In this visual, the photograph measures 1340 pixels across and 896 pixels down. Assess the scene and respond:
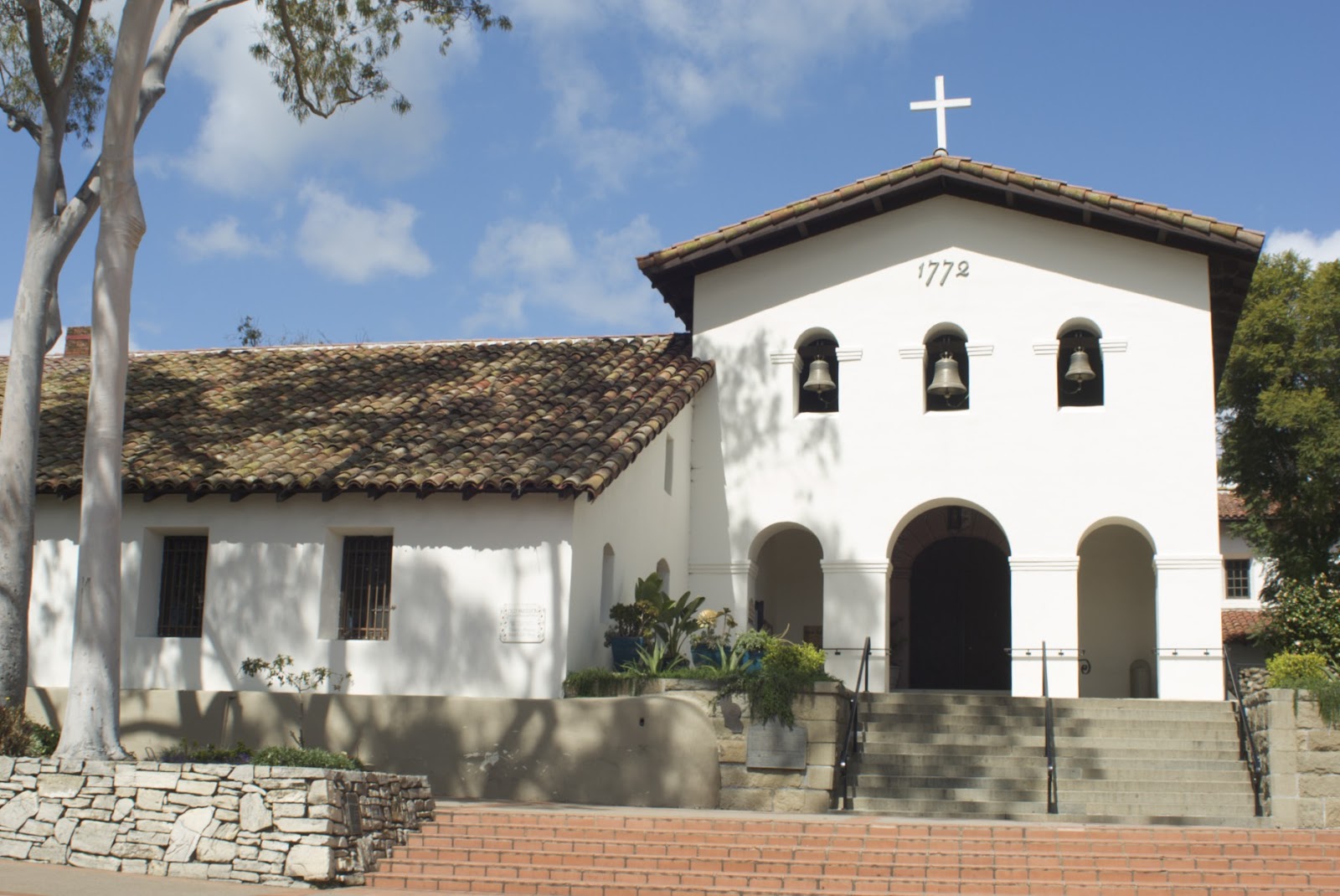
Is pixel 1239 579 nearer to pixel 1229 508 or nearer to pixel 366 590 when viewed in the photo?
pixel 1229 508

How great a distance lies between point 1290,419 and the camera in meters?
29.0

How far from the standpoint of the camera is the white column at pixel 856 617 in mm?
18641

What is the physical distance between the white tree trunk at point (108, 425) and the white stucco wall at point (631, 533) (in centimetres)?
506

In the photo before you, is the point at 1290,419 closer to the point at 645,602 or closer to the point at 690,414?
the point at 690,414

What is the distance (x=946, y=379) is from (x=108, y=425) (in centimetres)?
1078

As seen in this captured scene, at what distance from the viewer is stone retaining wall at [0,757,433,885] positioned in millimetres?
11445

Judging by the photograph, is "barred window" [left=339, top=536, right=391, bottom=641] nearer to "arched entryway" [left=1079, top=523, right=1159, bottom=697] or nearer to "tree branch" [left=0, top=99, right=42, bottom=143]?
"tree branch" [left=0, top=99, right=42, bottom=143]

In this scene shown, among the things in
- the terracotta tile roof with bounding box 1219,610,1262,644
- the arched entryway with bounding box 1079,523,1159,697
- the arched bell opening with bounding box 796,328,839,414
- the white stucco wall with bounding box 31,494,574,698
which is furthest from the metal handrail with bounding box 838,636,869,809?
the terracotta tile roof with bounding box 1219,610,1262,644

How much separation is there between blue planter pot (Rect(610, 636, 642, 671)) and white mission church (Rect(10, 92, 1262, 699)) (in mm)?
347

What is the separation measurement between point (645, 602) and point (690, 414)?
414 centimetres

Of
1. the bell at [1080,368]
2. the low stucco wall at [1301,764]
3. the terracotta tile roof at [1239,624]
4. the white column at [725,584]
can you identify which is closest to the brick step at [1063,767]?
the low stucco wall at [1301,764]

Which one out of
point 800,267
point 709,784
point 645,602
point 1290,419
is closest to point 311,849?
point 709,784

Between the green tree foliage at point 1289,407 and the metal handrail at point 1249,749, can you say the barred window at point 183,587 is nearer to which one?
the metal handrail at point 1249,749

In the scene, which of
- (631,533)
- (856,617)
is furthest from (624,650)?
(856,617)
